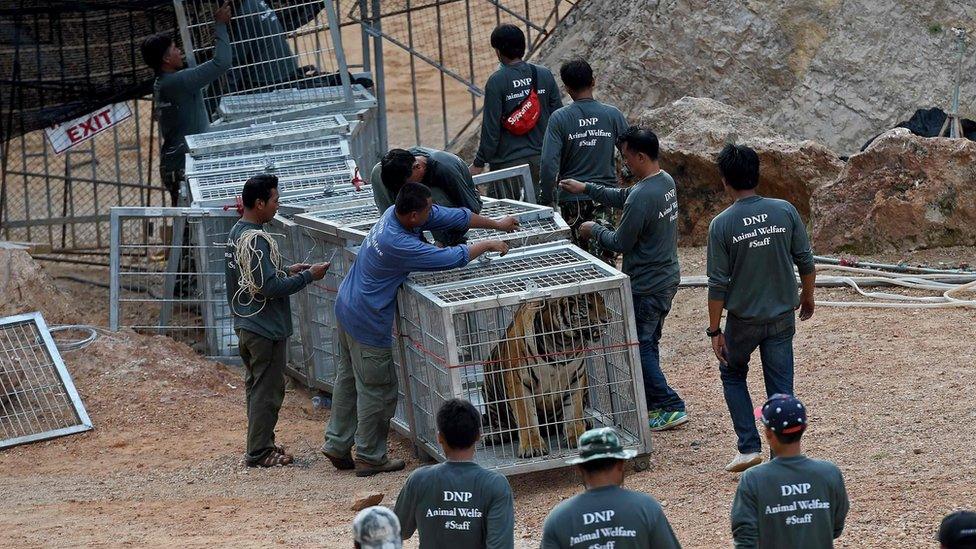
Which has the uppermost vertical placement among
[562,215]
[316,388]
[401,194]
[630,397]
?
[401,194]

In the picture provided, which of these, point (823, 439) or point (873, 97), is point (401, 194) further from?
point (873, 97)

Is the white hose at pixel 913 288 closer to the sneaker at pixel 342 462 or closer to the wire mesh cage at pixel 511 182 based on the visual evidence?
the wire mesh cage at pixel 511 182

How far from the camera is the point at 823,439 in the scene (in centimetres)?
705

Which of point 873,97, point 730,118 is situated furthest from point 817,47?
point 730,118

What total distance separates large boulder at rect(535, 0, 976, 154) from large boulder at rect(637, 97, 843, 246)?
1.09 metres

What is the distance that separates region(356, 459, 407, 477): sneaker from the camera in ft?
24.5

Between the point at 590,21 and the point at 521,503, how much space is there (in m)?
7.83

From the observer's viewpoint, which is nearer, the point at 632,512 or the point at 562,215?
the point at 632,512

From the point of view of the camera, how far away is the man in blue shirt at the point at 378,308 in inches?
267

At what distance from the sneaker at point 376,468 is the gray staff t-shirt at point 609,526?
134 inches

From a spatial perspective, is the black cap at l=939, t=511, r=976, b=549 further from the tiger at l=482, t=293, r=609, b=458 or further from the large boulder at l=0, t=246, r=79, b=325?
the large boulder at l=0, t=246, r=79, b=325

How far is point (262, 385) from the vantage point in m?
7.71

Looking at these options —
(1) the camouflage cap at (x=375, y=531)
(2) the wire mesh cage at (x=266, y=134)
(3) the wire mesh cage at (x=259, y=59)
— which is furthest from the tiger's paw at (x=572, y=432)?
(3) the wire mesh cage at (x=259, y=59)

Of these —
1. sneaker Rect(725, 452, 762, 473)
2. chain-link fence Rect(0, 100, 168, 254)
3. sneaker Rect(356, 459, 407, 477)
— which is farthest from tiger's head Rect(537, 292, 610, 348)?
chain-link fence Rect(0, 100, 168, 254)
